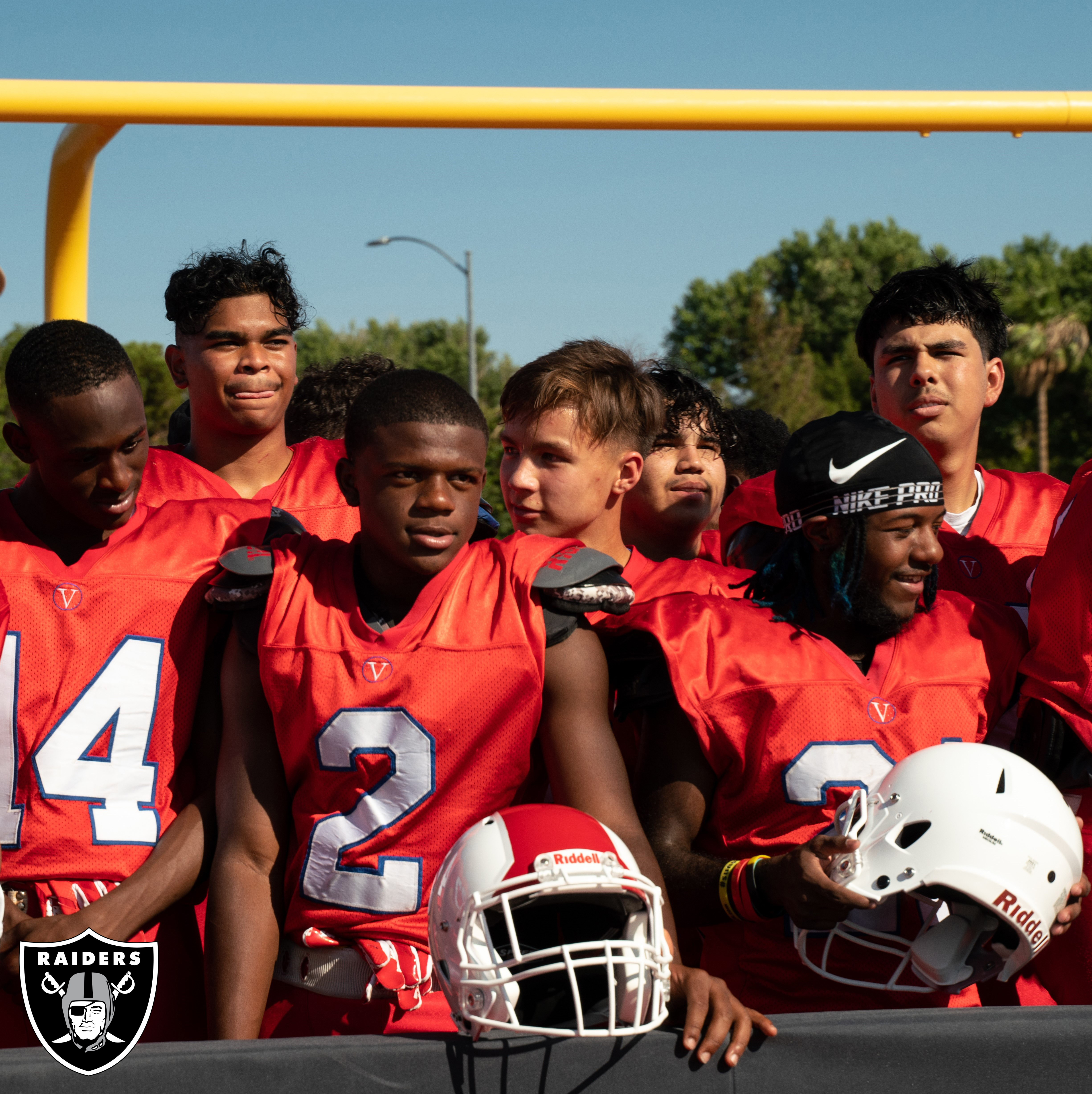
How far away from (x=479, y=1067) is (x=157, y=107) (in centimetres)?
280

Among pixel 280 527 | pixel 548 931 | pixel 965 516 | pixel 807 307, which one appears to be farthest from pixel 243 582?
pixel 807 307

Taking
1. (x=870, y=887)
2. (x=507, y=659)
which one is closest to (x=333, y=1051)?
(x=507, y=659)

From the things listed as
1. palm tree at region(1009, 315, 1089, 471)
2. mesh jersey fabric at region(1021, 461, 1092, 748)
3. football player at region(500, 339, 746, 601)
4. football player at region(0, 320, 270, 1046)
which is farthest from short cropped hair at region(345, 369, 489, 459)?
palm tree at region(1009, 315, 1089, 471)

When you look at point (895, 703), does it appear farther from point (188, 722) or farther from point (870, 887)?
point (188, 722)

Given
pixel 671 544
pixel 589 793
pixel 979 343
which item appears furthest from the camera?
pixel 671 544

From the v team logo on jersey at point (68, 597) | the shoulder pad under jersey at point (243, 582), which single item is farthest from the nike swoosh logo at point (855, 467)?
the v team logo on jersey at point (68, 597)

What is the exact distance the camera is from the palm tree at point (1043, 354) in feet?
131

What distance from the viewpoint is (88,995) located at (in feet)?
6.45

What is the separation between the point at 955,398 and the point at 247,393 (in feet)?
6.58

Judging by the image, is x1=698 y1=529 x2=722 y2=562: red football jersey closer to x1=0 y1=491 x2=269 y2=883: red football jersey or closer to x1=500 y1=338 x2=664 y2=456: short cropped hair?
x1=500 y1=338 x2=664 y2=456: short cropped hair

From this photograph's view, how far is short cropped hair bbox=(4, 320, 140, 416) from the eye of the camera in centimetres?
249

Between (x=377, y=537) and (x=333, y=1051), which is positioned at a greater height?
(x=377, y=537)

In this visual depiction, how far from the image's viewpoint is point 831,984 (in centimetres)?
235

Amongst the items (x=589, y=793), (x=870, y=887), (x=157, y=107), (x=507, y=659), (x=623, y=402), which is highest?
(x=157, y=107)
